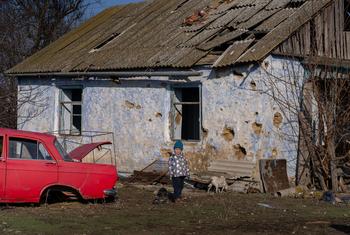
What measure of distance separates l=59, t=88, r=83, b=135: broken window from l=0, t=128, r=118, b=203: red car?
8095 mm

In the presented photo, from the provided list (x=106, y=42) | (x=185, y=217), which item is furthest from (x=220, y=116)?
(x=106, y=42)

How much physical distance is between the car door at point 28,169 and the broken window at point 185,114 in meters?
5.92

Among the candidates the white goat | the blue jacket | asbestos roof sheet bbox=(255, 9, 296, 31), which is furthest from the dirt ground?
asbestos roof sheet bbox=(255, 9, 296, 31)

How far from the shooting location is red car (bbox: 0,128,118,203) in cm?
1077

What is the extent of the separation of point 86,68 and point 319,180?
23.9 ft

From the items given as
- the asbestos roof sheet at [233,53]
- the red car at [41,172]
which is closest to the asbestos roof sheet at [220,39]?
the asbestos roof sheet at [233,53]

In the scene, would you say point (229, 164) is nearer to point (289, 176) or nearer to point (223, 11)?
point (289, 176)

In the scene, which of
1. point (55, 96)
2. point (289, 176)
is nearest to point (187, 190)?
point (289, 176)

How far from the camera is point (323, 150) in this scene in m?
14.9

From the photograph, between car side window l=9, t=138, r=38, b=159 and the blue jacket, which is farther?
the blue jacket

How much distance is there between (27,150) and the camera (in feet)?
36.6

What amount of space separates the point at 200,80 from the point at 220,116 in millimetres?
1020

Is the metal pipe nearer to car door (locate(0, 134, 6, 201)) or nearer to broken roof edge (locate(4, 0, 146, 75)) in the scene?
broken roof edge (locate(4, 0, 146, 75))

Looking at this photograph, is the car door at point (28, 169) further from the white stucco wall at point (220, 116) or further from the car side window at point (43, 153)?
the white stucco wall at point (220, 116)
